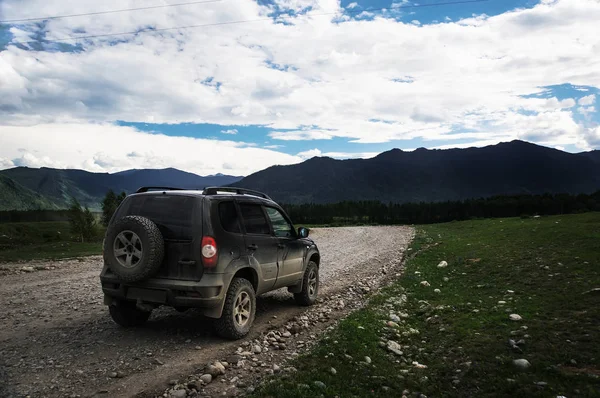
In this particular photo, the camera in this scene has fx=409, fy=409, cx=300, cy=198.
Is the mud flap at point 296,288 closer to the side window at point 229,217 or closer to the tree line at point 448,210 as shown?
the side window at point 229,217

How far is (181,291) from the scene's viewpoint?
6.86m

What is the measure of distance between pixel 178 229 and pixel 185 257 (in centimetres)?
51

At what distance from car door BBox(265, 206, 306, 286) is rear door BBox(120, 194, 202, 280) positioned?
2.26m

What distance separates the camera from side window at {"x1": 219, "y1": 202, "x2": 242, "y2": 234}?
7.52m

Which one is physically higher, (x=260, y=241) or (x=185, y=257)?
(x=260, y=241)

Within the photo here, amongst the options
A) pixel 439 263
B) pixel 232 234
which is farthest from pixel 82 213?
pixel 232 234

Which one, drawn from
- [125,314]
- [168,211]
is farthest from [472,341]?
[125,314]

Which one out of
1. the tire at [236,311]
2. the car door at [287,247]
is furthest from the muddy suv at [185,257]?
the car door at [287,247]

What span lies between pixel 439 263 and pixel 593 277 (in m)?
6.39

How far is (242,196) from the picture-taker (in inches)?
332

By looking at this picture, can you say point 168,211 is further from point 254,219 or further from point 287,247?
point 287,247

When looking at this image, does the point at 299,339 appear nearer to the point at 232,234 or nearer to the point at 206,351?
the point at 206,351

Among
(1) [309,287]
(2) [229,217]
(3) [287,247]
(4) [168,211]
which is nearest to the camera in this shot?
(4) [168,211]

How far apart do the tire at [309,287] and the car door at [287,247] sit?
0.32 m
